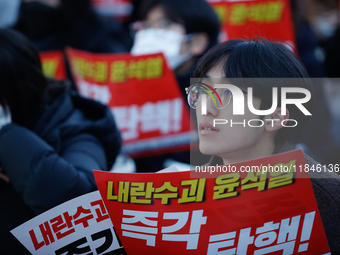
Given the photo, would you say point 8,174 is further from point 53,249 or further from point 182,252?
point 182,252

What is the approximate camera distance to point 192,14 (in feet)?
9.22

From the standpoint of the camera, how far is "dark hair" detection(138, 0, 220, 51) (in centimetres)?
281

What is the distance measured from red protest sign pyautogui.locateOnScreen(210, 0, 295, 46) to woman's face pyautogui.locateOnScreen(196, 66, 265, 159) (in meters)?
1.98

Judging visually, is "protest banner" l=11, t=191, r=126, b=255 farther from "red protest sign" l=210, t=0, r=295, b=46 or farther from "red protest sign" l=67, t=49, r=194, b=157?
"red protest sign" l=210, t=0, r=295, b=46

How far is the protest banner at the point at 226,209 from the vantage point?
3.90 feet

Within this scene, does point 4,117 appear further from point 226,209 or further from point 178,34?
point 178,34

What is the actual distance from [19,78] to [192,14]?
1.37 m

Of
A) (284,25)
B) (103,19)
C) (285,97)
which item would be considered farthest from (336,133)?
(285,97)

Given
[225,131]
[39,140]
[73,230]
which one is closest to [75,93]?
[39,140]

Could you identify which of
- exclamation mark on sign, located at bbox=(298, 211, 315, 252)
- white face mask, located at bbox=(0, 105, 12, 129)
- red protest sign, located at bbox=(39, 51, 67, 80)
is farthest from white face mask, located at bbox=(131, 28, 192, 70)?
exclamation mark on sign, located at bbox=(298, 211, 315, 252)

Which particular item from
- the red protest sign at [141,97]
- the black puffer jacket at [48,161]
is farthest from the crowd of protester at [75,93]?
the red protest sign at [141,97]

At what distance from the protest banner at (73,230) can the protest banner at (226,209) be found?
0.10 m

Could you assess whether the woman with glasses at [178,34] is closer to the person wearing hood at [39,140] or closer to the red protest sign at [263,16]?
the red protest sign at [263,16]

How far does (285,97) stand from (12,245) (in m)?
1.23
